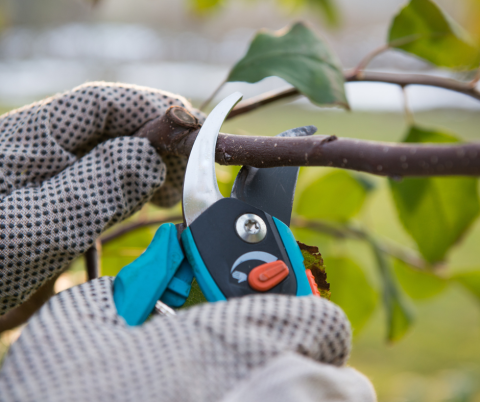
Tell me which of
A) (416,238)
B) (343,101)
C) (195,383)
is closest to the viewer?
(195,383)

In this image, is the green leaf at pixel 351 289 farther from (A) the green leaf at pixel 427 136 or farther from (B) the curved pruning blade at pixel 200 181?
(B) the curved pruning blade at pixel 200 181

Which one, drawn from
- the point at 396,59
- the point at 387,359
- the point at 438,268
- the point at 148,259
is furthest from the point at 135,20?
the point at 148,259

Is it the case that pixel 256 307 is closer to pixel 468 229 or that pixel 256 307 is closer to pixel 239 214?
pixel 239 214

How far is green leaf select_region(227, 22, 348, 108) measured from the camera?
0.26 m

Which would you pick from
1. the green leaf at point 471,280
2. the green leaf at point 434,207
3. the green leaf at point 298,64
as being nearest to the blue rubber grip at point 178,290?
the green leaf at point 298,64

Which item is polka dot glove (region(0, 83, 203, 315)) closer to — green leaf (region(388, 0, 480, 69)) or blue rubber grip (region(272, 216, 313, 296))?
blue rubber grip (region(272, 216, 313, 296))

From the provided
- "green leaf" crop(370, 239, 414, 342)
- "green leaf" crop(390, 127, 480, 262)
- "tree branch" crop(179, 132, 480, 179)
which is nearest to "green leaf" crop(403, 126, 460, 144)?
"green leaf" crop(390, 127, 480, 262)

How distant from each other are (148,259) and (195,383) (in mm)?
50

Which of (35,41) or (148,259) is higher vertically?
(148,259)

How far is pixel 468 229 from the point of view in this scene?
13.7 inches

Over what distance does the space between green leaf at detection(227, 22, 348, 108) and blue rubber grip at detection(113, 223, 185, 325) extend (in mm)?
139

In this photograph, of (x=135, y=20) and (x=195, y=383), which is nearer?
(x=195, y=383)

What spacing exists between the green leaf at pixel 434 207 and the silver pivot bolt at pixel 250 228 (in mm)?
220

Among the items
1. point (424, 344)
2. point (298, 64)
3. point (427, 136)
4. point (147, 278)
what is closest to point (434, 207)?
point (427, 136)
